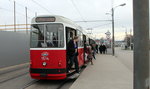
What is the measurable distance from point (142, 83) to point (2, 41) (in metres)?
14.6

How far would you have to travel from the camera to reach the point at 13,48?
17.9m

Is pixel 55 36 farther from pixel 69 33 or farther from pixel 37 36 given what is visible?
pixel 69 33

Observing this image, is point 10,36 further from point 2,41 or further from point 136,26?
point 136,26

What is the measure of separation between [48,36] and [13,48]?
31.1 ft

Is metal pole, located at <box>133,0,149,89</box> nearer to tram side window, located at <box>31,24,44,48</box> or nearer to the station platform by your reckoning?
the station platform

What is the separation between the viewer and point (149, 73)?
311 cm

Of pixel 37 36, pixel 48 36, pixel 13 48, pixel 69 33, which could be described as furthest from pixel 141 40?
pixel 13 48

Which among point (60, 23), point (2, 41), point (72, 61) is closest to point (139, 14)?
point (60, 23)

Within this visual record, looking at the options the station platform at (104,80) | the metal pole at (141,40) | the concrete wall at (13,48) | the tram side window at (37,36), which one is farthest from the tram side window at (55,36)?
the concrete wall at (13,48)

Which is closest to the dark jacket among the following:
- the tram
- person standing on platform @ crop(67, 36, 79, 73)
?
person standing on platform @ crop(67, 36, 79, 73)

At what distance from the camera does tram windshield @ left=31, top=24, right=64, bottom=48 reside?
9.27m

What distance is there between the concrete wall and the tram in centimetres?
738

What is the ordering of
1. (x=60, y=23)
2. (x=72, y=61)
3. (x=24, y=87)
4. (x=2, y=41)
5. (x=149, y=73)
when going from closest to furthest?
(x=149, y=73), (x=24, y=87), (x=60, y=23), (x=72, y=61), (x=2, y=41)

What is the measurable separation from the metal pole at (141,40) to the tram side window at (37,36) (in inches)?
267
